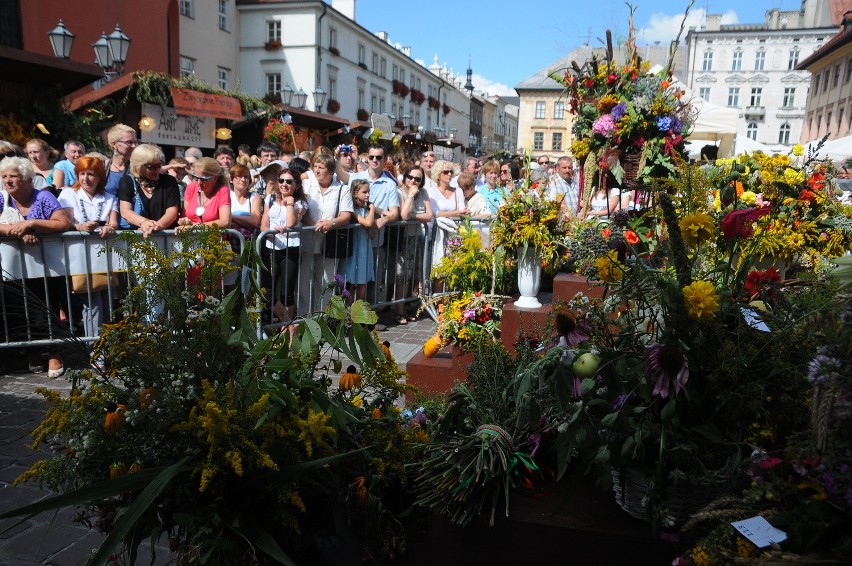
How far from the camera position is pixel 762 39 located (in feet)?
201

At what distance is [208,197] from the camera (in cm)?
593

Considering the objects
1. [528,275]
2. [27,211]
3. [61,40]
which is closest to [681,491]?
[528,275]

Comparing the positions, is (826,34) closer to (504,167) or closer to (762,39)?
(762,39)

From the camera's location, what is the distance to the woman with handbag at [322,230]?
6422 millimetres

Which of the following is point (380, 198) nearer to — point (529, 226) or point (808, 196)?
point (529, 226)

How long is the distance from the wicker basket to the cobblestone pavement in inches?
65.7

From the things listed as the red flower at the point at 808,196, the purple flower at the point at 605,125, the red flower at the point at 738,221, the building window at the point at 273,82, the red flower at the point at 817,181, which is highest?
the building window at the point at 273,82

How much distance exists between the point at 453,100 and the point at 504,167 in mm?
58487

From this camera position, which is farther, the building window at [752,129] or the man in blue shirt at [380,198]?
the building window at [752,129]

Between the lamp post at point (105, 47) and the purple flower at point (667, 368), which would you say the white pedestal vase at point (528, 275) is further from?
the lamp post at point (105, 47)

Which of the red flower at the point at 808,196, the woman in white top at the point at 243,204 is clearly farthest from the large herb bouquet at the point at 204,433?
the woman in white top at the point at 243,204

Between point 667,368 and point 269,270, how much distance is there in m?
2.62

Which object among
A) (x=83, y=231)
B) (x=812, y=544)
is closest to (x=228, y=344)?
(x=812, y=544)

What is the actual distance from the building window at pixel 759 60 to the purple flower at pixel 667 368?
7188 cm
